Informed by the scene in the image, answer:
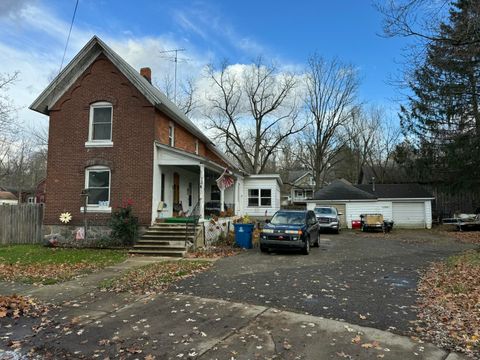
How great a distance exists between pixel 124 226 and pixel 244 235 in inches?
200

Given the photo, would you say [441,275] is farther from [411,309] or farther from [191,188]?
[191,188]

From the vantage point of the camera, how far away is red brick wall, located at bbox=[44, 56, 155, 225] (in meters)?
16.3

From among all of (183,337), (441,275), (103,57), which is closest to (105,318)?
(183,337)

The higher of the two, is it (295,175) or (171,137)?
(295,175)

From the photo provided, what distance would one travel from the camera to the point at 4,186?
72625mm

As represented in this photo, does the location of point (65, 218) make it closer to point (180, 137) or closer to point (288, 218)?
point (180, 137)

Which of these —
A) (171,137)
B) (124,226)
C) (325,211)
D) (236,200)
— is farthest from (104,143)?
(325,211)

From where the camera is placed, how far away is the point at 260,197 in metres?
28.3

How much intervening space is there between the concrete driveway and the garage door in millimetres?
18786

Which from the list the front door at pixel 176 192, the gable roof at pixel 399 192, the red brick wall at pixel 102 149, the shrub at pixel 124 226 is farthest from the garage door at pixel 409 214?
the shrub at pixel 124 226

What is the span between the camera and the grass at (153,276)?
28.4 ft

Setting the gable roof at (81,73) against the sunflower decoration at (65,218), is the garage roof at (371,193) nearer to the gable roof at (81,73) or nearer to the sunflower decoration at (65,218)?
the gable roof at (81,73)

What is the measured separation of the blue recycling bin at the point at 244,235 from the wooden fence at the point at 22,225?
9.16 m

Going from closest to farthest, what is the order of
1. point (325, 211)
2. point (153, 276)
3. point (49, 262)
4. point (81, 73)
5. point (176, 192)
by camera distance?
point (153, 276) → point (49, 262) → point (81, 73) → point (176, 192) → point (325, 211)
